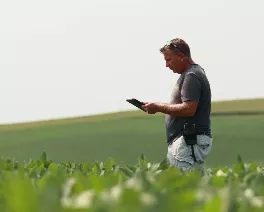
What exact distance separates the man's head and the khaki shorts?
81cm

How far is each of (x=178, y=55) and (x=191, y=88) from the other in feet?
1.73

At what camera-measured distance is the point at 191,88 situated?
691 centimetres

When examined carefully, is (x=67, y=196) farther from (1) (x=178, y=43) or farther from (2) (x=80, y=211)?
(1) (x=178, y=43)

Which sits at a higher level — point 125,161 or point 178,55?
point 178,55

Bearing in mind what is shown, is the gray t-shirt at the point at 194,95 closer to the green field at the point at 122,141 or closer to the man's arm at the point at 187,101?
the man's arm at the point at 187,101

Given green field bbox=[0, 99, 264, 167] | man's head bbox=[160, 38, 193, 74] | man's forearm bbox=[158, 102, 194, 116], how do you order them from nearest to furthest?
1. man's forearm bbox=[158, 102, 194, 116]
2. man's head bbox=[160, 38, 193, 74]
3. green field bbox=[0, 99, 264, 167]

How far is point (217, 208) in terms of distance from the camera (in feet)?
5.78

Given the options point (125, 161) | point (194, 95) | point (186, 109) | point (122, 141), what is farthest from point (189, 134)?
point (122, 141)

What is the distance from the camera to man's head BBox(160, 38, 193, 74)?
7234mm

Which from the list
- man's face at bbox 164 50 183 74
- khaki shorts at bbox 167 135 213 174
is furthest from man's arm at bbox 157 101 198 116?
man's face at bbox 164 50 183 74

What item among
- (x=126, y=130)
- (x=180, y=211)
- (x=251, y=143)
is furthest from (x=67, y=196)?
(x=126, y=130)

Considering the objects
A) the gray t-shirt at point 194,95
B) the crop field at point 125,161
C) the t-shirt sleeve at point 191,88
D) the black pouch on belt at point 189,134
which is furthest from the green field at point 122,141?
the t-shirt sleeve at point 191,88

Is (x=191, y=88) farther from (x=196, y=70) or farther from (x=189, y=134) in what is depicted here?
(x=189, y=134)

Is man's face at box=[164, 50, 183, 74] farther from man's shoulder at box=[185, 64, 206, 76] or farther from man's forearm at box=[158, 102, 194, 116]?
man's forearm at box=[158, 102, 194, 116]
